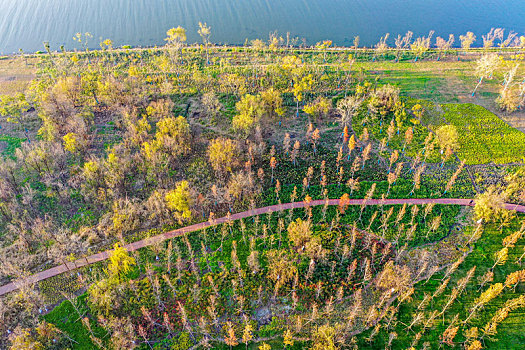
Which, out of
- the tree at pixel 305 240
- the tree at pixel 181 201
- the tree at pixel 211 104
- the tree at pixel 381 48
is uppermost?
the tree at pixel 381 48

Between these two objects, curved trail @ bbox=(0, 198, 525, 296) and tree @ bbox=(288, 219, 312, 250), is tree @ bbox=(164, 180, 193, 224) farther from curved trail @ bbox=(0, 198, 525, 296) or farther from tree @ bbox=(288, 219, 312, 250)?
tree @ bbox=(288, 219, 312, 250)

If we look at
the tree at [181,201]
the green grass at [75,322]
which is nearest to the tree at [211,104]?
the tree at [181,201]

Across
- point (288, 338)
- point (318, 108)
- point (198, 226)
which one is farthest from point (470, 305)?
point (318, 108)

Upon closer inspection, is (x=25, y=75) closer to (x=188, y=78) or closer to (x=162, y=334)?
(x=188, y=78)

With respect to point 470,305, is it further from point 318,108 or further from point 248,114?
point 248,114

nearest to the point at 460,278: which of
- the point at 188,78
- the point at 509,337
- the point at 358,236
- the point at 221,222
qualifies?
the point at 509,337

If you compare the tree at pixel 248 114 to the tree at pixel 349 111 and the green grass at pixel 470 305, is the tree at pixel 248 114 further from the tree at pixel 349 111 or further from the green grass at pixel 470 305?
the green grass at pixel 470 305

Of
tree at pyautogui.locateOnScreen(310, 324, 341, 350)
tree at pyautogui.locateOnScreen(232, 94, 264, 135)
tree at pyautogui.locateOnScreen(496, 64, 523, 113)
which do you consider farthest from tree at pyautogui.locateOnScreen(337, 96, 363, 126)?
tree at pyautogui.locateOnScreen(310, 324, 341, 350)
